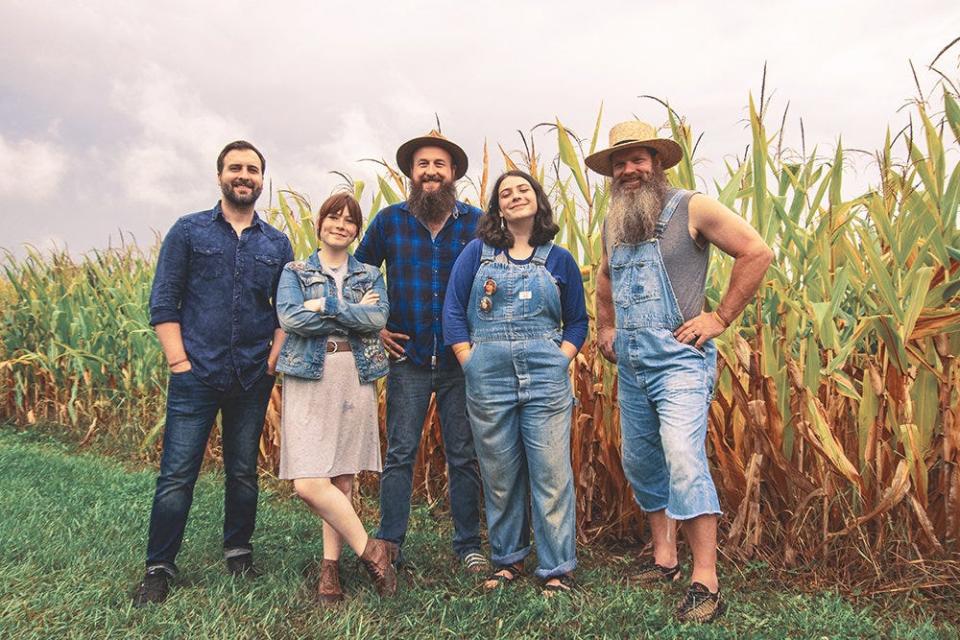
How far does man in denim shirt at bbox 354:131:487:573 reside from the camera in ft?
10.4

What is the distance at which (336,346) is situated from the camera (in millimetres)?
2820

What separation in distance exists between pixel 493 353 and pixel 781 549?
1.56 metres

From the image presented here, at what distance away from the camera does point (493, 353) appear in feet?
9.25

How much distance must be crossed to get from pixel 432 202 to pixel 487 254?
0.44 meters

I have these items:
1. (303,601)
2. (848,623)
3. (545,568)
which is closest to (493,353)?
(545,568)

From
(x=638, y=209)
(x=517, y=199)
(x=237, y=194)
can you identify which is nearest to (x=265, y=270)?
(x=237, y=194)

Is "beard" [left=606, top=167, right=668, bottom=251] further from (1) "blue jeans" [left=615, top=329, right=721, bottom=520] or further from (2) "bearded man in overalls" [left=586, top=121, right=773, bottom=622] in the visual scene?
(1) "blue jeans" [left=615, top=329, right=721, bottom=520]

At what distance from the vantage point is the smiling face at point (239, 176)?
298 centimetres

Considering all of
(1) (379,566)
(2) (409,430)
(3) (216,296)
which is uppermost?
(3) (216,296)

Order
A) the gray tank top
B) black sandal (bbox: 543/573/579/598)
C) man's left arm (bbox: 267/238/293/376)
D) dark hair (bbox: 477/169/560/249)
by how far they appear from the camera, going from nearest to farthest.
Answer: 1. the gray tank top
2. black sandal (bbox: 543/573/579/598)
3. dark hair (bbox: 477/169/560/249)
4. man's left arm (bbox: 267/238/293/376)

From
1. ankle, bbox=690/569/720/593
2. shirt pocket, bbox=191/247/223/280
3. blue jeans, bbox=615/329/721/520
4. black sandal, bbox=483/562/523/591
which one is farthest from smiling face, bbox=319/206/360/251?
ankle, bbox=690/569/720/593

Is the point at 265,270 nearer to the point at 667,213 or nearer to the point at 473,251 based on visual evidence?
→ the point at 473,251

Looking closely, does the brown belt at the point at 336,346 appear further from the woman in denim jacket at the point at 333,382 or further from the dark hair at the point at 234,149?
the dark hair at the point at 234,149

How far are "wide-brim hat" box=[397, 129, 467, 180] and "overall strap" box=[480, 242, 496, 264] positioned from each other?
0.57 meters
